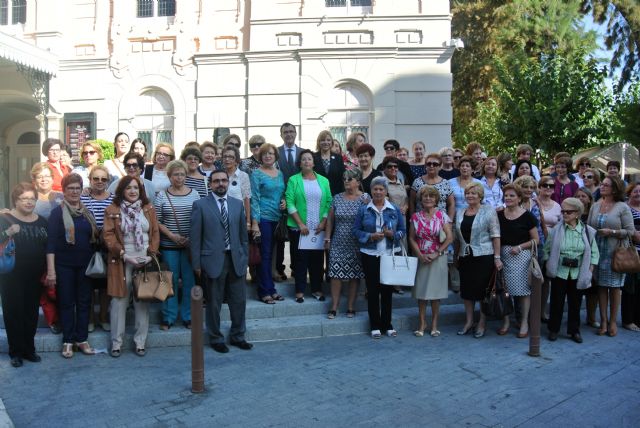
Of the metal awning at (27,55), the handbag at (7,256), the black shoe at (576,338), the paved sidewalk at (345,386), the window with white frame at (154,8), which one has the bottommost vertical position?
the paved sidewalk at (345,386)

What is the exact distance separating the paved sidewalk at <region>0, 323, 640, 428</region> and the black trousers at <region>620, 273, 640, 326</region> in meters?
0.90

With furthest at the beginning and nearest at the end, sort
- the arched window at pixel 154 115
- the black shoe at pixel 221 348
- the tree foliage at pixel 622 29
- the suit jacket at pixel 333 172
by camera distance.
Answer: the tree foliage at pixel 622 29 < the arched window at pixel 154 115 < the suit jacket at pixel 333 172 < the black shoe at pixel 221 348

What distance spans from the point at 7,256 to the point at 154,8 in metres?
11.8

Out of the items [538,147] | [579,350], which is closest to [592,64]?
[538,147]

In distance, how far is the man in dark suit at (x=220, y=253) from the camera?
20.9ft

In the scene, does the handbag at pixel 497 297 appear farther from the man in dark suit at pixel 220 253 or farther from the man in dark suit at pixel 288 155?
the man in dark suit at pixel 220 253

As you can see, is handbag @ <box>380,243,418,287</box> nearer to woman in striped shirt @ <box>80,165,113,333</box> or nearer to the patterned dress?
the patterned dress

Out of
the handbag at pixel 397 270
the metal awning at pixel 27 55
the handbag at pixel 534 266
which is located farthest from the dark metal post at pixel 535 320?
the metal awning at pixel 27 55

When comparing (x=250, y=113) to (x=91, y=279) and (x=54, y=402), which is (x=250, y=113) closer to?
(x=91, y=279)

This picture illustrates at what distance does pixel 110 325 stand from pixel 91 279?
0.63 m

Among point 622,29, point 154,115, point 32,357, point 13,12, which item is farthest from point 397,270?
point 622,29

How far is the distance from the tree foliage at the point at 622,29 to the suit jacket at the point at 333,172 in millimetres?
19028

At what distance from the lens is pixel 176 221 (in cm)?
679

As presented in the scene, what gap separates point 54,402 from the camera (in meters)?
5.11
